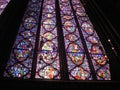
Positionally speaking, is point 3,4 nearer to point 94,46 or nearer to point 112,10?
point 94,46

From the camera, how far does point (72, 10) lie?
8.56 m

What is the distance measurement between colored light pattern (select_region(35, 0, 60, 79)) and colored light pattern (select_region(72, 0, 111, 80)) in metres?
0.82

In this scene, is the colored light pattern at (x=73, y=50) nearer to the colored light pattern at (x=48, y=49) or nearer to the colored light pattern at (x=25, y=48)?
the colored light pattern at (x=48, y=49)

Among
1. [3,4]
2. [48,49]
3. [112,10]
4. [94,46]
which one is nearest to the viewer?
[48,49]

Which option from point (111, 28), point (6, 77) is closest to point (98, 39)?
point (111, 28)

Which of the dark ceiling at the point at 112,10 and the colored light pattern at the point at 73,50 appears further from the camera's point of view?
the dark ceiling at the point at 112,10

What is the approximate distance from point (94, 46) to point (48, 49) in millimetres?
1228

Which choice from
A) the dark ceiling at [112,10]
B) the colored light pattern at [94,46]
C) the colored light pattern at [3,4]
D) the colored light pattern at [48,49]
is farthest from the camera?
the colored light pattern at [3,4]

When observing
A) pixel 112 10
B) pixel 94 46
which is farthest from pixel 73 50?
pixel 112 10

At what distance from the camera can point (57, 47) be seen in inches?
270

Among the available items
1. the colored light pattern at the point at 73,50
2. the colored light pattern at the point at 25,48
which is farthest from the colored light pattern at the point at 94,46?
the colored light pattern at the point at 25,48

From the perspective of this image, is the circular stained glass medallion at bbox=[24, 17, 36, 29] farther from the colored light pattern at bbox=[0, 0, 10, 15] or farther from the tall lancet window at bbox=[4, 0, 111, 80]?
the colored light pattern at bbox=[0, 0, 10, 15]

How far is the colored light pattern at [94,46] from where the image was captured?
6307 millimetres

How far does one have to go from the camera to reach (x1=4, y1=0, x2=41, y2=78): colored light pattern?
6.11 metres
